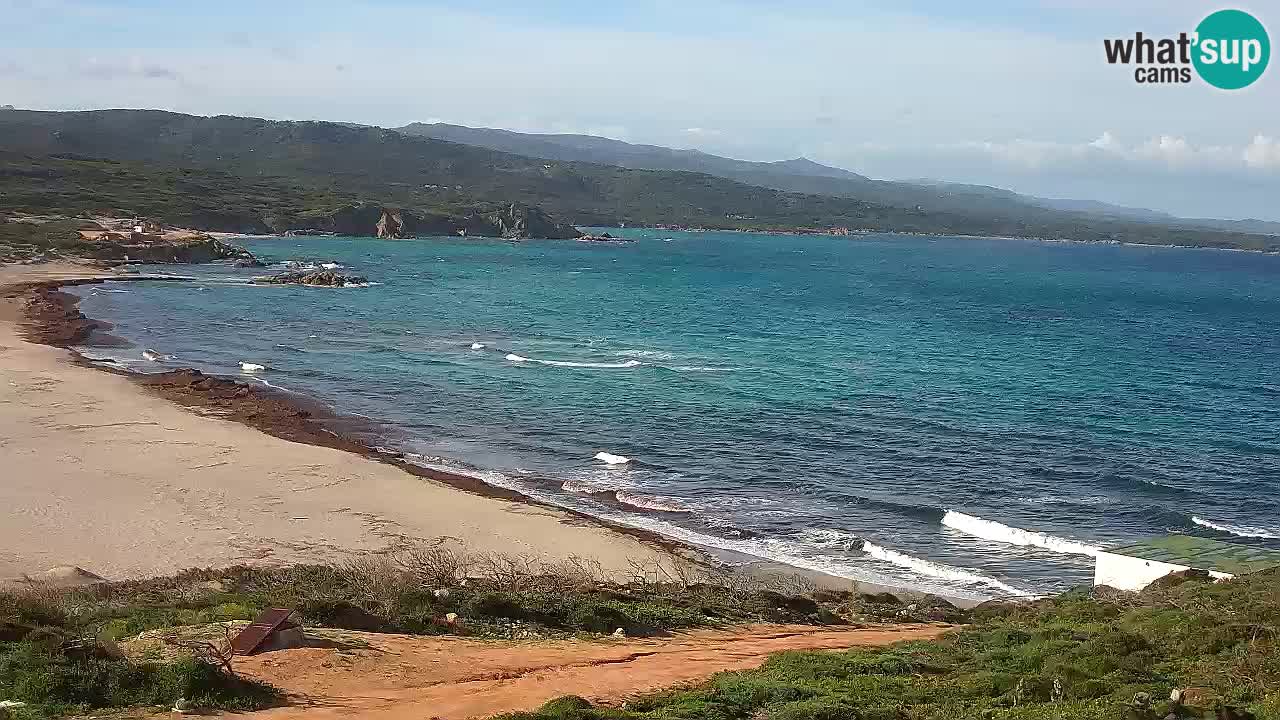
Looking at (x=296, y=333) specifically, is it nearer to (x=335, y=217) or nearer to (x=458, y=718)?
(x=458, y=718)

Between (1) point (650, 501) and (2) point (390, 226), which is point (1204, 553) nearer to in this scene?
(1) point (650, 501)

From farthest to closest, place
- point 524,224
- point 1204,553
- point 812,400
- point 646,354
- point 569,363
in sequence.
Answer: point 524,224 → point 646,354 → point 569,363 → point 812,400 → point 1204,553

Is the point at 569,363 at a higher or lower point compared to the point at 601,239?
lower

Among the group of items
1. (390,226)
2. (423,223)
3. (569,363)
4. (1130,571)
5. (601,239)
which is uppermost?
(423,223)

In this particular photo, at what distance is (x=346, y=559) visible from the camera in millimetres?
22703

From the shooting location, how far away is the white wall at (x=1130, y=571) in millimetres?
22344

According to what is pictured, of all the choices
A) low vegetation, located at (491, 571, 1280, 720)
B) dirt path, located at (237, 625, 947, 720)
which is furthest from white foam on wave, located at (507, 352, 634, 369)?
low vegetation, located at (491, 571, 1280, 720)

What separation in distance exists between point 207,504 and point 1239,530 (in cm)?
2711

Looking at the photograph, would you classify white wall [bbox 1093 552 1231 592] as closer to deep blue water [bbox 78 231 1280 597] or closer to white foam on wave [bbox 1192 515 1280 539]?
deep blue water [bbox 78 231 1280 597]

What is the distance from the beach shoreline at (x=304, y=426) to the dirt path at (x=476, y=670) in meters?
6.85

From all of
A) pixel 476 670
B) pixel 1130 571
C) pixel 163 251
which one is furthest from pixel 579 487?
pixel 163 251

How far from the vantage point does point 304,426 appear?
3700cm

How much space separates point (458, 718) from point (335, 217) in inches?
5598

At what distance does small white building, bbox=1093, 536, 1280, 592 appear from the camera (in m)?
22.5
